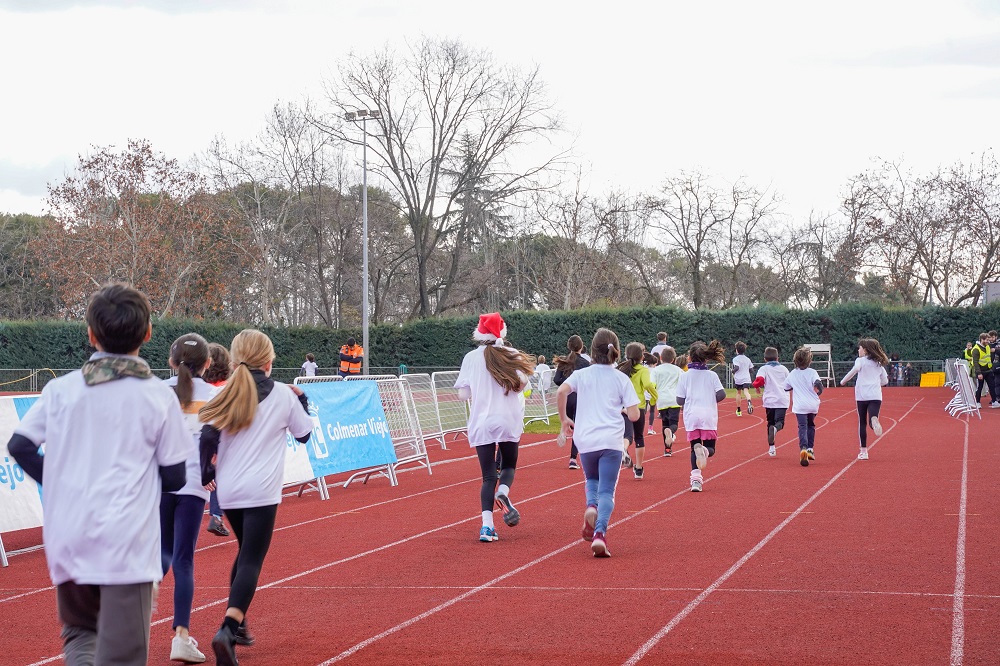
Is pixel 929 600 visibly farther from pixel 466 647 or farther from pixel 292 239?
pixel 292 239

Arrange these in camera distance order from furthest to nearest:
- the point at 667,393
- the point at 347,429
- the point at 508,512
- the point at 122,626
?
the point at 667,393
the point at 347,429
the point at 508,512
the point at 122,626

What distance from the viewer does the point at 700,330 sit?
44188 millimetres

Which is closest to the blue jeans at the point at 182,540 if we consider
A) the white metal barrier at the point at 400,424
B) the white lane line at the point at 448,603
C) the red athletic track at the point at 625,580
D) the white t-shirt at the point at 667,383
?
→ the red athletic track at the point at 625,580

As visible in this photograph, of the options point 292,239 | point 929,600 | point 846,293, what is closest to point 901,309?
point 846,293

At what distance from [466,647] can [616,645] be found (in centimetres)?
84

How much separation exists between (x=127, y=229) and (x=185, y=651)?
44.7 m

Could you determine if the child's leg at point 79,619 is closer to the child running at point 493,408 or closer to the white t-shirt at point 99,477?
the white t-shirt at point 99,477

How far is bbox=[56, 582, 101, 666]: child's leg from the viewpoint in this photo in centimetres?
350

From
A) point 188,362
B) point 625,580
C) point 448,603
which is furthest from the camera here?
point 625,580

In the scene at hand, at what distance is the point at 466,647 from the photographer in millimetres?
5762

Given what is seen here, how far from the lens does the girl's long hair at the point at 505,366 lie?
9102 mm

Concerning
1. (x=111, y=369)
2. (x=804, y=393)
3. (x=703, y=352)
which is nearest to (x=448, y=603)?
A: (x=111, y=369)

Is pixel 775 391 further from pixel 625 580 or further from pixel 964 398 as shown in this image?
pixel 964 398

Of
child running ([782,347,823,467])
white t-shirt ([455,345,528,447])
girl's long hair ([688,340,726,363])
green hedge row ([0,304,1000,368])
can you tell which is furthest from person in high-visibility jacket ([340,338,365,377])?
white t-shirt ([455,345,528,447])
